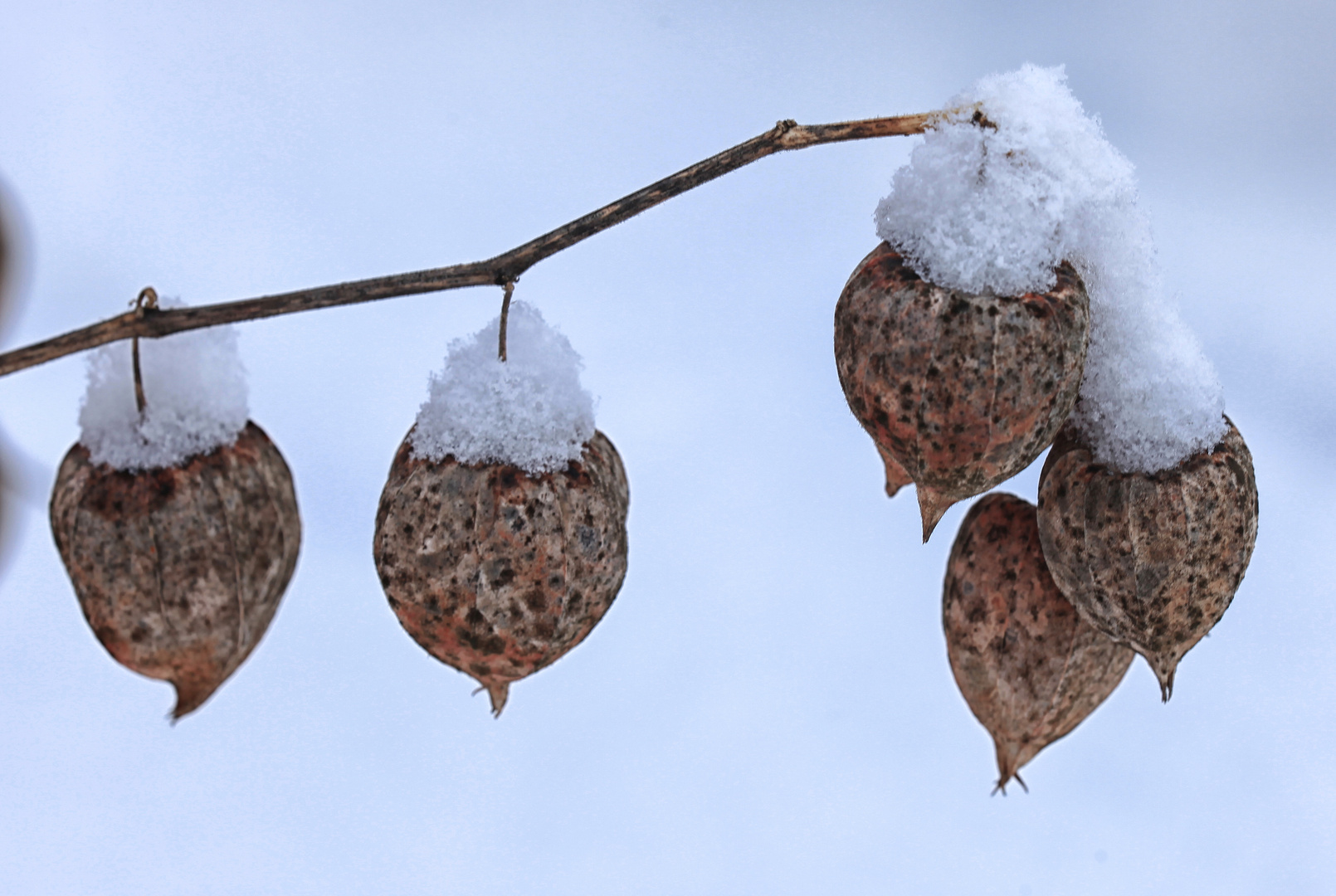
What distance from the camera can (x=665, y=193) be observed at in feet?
3.94

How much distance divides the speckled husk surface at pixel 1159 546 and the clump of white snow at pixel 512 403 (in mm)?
551

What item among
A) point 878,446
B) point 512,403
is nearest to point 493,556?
point 512,403

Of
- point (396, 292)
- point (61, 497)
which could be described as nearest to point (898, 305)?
point (396, 292)

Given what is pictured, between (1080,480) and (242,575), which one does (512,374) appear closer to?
(242,575)

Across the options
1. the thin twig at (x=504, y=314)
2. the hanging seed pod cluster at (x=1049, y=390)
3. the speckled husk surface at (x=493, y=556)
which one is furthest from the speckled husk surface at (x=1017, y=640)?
the thin twig at (x=504, y=314)

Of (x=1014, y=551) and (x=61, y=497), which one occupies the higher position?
(x=61, y=497)

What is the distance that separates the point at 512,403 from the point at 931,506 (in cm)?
44

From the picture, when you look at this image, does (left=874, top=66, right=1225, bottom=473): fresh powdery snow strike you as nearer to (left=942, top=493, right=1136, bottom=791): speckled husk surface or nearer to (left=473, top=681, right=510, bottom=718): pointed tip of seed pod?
(left=942, top=493, right=1136, bottom=791): speckled husk surface

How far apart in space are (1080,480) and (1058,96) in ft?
1.37

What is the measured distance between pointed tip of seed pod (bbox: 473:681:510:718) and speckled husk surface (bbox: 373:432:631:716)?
1.7 inches

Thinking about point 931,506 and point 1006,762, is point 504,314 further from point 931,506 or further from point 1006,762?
point 1006,762

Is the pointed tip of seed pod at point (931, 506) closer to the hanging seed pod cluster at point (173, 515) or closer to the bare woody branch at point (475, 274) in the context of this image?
the bare woody branch at point (475, 274)

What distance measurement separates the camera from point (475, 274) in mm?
1196

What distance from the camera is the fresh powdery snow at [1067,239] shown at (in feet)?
4.01
